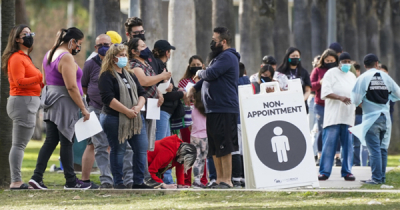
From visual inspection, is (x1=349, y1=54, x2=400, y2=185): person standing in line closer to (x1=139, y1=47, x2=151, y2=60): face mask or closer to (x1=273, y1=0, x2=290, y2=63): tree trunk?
(x1=139, y1=47, x2=151, y2=60): face mask

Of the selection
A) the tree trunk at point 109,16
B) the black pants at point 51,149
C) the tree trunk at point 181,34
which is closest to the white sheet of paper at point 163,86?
the black pants at point 51,149

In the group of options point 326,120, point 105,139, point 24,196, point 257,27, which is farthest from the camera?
point 257,27

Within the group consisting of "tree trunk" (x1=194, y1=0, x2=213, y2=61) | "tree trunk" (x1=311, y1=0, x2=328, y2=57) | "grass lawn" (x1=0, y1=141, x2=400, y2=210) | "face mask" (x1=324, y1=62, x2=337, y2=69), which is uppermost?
"tree trunk" (x1=311, y1=0, x2=328, y2=57)

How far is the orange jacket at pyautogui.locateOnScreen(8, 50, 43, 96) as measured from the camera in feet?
33.1

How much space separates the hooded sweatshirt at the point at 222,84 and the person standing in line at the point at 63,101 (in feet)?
5.18

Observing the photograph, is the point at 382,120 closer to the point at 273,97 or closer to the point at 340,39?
the point at 273,97

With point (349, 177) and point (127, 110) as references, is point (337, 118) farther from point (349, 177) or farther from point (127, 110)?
point (127, 110)

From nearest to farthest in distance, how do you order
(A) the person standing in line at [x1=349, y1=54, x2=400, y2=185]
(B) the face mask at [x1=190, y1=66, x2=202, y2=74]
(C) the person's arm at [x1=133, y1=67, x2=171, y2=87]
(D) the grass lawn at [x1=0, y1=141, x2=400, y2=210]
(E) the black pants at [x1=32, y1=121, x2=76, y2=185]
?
(D) the grass lawn at [x1=0, y1=141, x2=400, y2=210], (E) the black pants at [x1=32, y1=121, x2=76, y2=185], (C) the person's arm at [x1=133, y1=67, x2=171, y2=87], (A) the person standing in line at [x1=349, y1=54, x2=400, y2=185], (B) the face mask at [x1=190, y1=66, x2=202, y2=74]

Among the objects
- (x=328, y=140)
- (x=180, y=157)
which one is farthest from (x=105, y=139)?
(x=328, y=140)

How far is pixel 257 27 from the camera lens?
73.0 ft

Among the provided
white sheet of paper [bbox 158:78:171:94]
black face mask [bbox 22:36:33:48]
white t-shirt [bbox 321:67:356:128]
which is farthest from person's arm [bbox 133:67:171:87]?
white t-shirt [bbox 321:67:356:128]

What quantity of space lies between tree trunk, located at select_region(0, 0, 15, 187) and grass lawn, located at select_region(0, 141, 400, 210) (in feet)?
2.43

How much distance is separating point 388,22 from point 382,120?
19.6m

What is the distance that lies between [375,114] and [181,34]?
5657 mm
